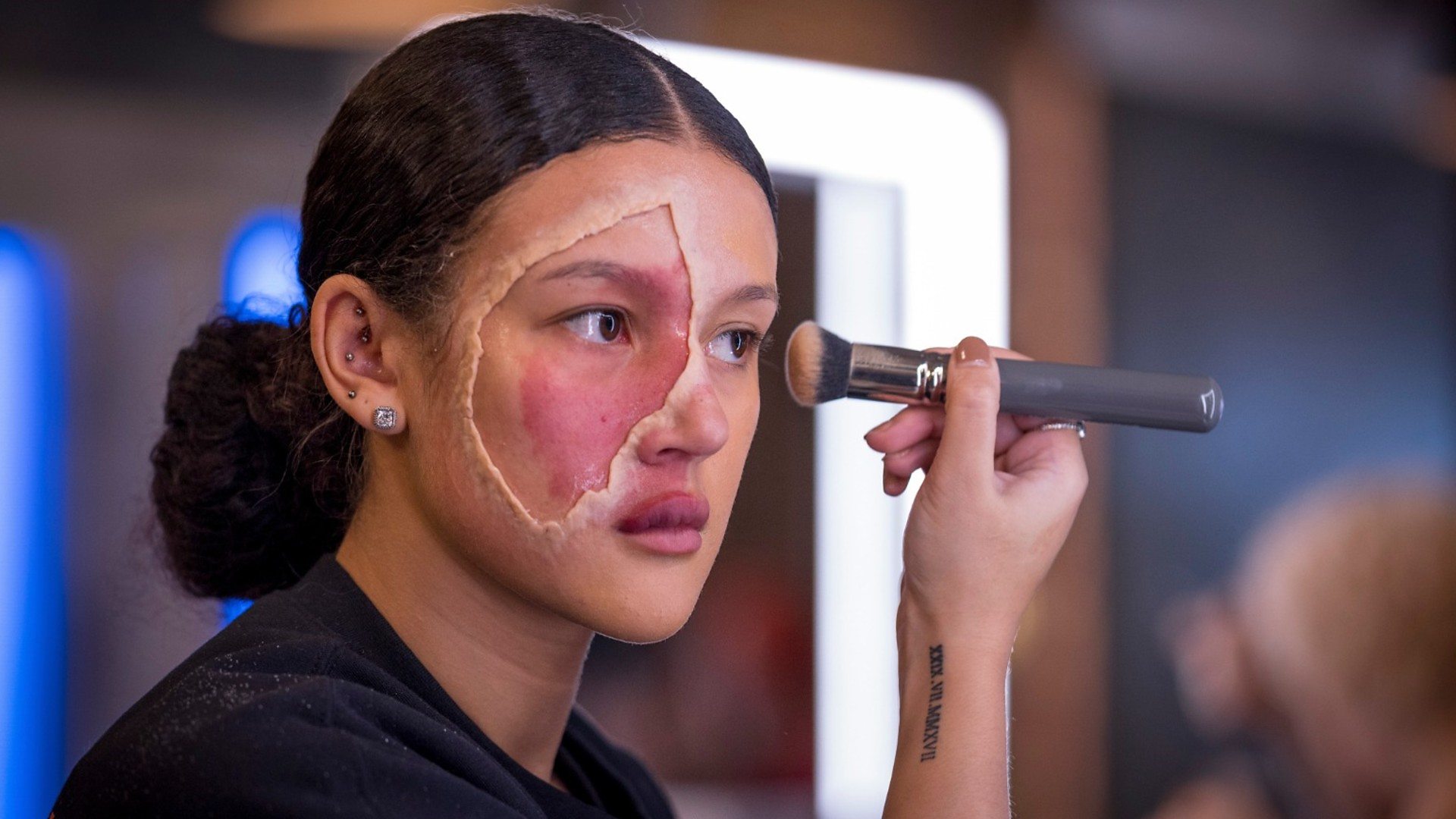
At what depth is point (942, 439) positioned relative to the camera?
0.77 metres

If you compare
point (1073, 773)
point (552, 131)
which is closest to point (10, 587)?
point (552, 131)

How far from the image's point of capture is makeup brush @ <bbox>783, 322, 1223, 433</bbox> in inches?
30.5

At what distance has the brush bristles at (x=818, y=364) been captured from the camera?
756 mm

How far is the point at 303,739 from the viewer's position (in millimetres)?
548

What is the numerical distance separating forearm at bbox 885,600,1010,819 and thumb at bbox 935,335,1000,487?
0.33ft

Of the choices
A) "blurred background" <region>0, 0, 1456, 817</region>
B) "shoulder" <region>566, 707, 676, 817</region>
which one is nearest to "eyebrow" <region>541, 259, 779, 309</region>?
"shoulder" <region>566, 707, 676, 817</region>

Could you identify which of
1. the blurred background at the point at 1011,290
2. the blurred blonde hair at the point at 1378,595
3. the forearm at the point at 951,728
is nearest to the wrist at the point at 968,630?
the forearm at the point at 951,728

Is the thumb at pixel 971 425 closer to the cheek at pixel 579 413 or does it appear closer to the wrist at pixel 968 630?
the wrist at pixel 968 630

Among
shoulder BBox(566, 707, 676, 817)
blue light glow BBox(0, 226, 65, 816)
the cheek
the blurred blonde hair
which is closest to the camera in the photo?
the cheek

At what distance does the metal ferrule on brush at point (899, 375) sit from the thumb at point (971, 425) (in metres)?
0.02

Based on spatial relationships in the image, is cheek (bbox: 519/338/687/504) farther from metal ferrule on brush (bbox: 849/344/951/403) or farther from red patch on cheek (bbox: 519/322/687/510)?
metal ferrule on brush (bbox: 849/344/951/403)

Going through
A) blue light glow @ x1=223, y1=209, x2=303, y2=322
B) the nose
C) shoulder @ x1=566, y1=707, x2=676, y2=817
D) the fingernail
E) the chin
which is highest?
blue light glow @ x1=223, y1=209, x2=303, y2=322

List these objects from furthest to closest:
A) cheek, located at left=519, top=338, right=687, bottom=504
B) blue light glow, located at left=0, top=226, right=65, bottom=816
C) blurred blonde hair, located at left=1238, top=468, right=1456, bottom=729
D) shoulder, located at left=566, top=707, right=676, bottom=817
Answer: blue light glow, located at left=0, top=226, right=65, bottom=816 < blurred blonde hair, located at left=1238, top=468, right=1456, bottom=729 < shoulder, located at left=566, top=707, right=676, bottom=817 < cheek, located at left=519, top=338, right=687, bottom=504

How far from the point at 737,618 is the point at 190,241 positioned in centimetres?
88
